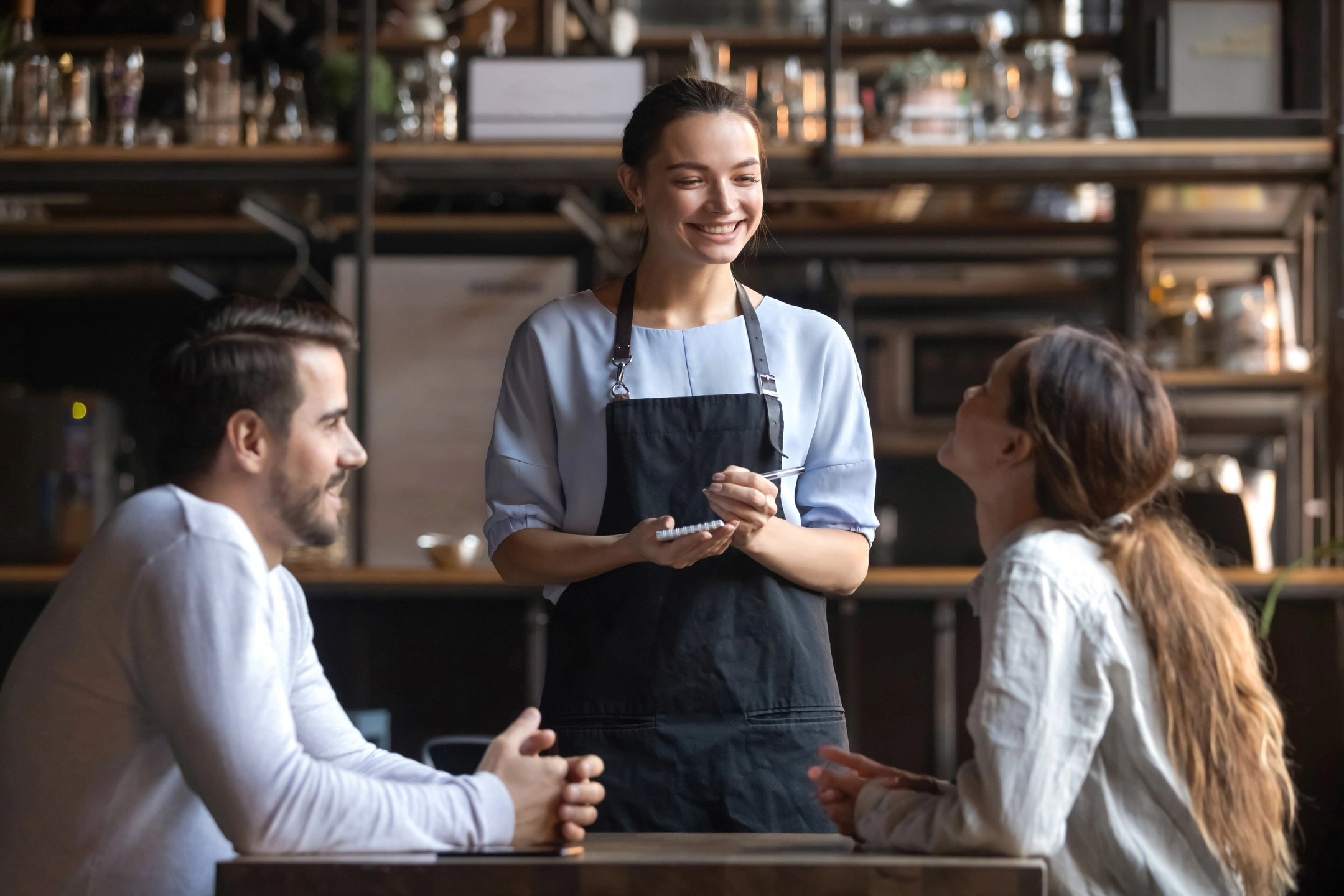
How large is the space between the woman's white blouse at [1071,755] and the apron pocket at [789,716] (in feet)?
1.42

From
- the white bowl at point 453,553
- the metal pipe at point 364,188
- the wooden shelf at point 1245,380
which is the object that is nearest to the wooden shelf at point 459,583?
the white bowl at point 453,553

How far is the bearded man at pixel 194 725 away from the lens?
1112mm

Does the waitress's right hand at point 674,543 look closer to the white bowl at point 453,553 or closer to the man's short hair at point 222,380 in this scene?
the man's short hair at point 222,380

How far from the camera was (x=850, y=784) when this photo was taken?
1.25 meters

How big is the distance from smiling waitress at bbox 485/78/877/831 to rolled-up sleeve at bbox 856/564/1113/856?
42 centimetres

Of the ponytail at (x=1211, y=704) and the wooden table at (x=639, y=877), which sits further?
the ponytail at (x=1211, y=704)

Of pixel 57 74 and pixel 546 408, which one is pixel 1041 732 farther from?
pixel 57 74

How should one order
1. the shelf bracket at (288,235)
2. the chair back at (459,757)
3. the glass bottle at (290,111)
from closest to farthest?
the chair back at (459,757)
the glass bottle at (290,111)
the shelf bracket at (288,235)

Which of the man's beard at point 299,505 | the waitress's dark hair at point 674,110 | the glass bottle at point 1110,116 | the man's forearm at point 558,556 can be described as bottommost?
the man's forearm at point 558,556

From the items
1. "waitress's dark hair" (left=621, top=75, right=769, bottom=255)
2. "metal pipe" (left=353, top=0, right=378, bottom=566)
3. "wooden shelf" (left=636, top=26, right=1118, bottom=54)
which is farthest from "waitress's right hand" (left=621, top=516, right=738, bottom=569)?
"wooden shelf" (left=636, top=26, right=1118, bottom=54)

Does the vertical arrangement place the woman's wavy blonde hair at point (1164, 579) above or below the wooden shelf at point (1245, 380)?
below

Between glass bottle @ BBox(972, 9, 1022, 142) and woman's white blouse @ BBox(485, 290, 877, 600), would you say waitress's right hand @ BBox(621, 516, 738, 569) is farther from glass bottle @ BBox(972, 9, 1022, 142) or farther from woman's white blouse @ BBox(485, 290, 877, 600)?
glass bottle @ BBox(972, 9, 1022, 142)

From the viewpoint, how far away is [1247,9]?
3.80 meters

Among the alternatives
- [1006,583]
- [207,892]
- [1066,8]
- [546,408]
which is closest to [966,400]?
[1006,583]
